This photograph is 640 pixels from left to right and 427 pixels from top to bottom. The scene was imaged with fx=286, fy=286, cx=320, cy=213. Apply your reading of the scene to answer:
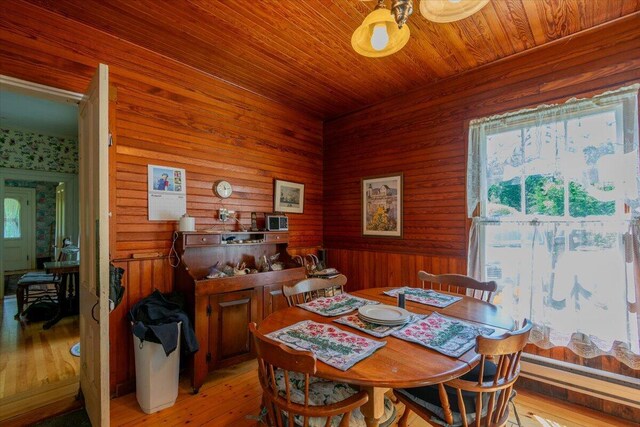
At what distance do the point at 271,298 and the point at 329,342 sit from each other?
63.9 inches

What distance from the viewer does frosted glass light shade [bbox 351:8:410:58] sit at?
1392 mm

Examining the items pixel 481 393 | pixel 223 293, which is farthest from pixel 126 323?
pixel 481 393

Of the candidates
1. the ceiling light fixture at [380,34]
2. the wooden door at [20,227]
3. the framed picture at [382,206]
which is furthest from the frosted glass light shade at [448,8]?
the wooden door at [20,227]

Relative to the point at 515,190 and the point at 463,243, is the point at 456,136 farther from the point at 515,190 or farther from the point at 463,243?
the point at 463,243

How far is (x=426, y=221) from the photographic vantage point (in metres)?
3.01

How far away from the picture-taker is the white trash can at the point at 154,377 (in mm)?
2043

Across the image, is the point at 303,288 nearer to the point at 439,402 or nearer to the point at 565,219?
the point at 439,402

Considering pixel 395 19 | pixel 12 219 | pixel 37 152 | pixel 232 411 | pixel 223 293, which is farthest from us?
pixel 12 219

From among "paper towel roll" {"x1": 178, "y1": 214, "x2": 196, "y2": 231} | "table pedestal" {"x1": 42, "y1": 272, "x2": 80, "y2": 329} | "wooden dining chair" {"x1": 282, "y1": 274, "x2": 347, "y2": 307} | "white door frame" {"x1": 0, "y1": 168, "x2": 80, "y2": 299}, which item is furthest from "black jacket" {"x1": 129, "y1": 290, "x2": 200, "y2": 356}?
"white door frame" {"x1": 0, "y1": 168, "x2": 80, "y2": 299}

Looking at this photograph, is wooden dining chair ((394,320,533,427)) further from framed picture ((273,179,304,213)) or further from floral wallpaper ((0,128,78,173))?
floral wallpaper ((0,128,78,173))

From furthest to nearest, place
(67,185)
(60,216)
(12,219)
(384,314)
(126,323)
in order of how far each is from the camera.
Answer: (12,219) → (60,216) → (67,185) → (126,323) → (384,314)

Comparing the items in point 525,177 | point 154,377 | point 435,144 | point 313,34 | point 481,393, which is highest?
point 313,34

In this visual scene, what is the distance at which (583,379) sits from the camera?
2059 mm

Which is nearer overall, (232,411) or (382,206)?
(232,411)
